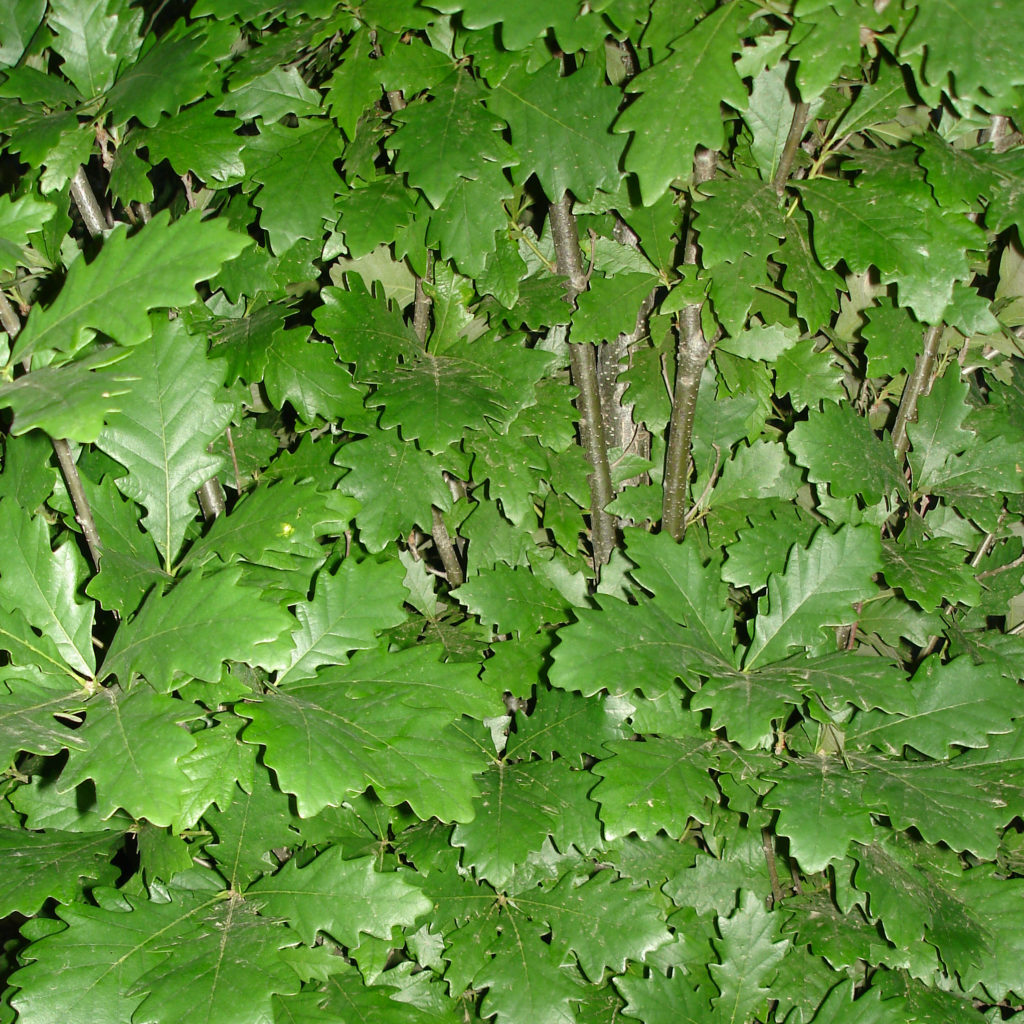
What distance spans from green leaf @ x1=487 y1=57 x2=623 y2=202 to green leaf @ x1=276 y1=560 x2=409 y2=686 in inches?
20.7

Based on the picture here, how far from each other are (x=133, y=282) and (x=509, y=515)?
59 cm

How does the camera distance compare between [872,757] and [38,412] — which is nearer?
[38,412]

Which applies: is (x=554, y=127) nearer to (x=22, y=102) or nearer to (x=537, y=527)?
(x=537, y=527)

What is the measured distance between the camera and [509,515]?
4.25 feet

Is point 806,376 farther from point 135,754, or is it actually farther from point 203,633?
point 135,754

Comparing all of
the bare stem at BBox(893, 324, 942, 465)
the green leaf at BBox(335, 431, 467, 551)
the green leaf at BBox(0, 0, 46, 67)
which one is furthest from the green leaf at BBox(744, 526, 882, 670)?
the green leaf at BBox(0, 0, 46, 67)

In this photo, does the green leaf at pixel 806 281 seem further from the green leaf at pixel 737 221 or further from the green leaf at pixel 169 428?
the green leaf at pixel 169 428

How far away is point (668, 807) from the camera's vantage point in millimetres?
1154

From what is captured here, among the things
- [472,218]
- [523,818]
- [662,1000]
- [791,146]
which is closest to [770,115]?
[791,146]

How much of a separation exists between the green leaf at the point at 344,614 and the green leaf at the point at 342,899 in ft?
0.82

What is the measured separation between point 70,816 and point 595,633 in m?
0.72

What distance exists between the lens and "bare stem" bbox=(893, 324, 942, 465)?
1.39 m

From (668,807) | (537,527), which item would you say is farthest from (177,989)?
(537,527)

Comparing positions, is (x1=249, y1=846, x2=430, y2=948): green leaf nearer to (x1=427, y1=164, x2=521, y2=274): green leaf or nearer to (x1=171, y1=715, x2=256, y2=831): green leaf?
(x1=171, y1=715, x2=256, y2=831): green leaf
